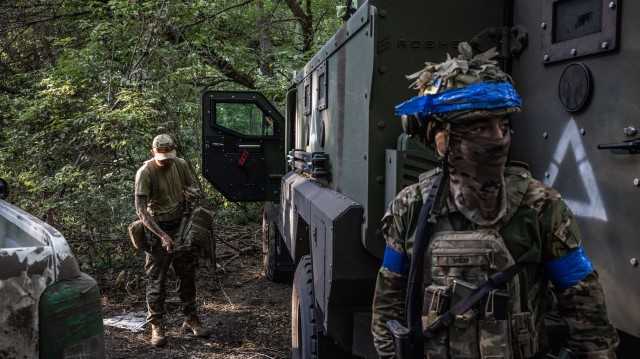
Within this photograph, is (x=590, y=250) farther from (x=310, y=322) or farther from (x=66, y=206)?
(x=66, y=206)

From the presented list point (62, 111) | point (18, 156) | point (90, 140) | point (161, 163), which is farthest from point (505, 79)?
point (18, 156)

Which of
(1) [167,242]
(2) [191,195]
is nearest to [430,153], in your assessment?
(1) [167,242]

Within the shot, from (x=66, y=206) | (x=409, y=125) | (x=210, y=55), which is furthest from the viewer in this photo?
(x=210, y=55)

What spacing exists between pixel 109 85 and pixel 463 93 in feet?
24.5

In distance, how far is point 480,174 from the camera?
175 centimetres

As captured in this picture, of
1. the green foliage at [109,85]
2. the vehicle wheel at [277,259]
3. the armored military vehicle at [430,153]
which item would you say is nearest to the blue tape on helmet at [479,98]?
the armored military vehicle at [430,153]

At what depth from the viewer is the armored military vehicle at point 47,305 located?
1737 mm

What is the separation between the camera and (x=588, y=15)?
205 centimetres

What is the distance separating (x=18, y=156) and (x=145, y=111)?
233 cm

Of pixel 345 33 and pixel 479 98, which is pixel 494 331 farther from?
pixel 345 33

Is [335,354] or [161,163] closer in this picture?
[335,354]

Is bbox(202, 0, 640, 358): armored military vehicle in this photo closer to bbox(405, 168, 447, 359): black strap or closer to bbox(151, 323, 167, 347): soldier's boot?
bbox(405, 168, 447, 359): black strap

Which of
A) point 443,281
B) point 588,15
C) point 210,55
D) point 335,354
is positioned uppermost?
point 210,55

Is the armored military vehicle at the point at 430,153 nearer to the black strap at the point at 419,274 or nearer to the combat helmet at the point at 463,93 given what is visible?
the combat helmet at the point at 463,93
